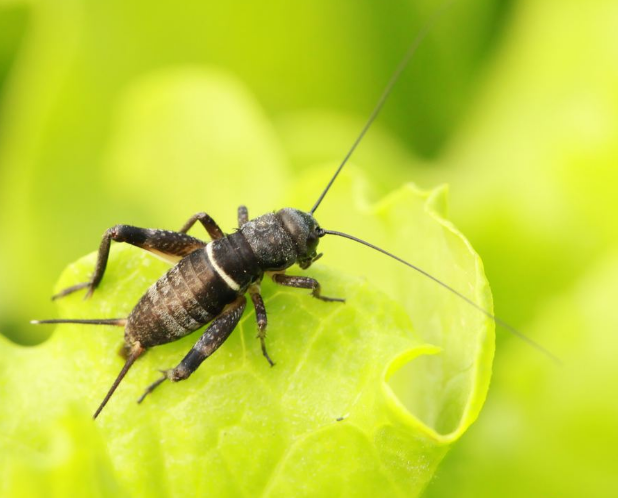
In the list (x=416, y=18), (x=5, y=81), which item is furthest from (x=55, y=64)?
(x=416, y=18)

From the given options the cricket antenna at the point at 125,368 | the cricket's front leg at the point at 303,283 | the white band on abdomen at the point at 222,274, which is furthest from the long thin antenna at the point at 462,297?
the cricket antenna at the point at 125,368

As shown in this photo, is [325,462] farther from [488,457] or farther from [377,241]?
[377,241]

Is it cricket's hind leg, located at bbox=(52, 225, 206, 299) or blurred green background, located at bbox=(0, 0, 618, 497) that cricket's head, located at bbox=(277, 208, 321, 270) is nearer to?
blurred green background, located at bbox=(0, 0, 618, 497)

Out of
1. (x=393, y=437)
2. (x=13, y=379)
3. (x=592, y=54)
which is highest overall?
(x=592, y=54)

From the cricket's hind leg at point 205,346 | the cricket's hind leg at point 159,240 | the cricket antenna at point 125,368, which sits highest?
the cricket's hind leg at point 205,346

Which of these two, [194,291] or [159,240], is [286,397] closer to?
→ [194,291]

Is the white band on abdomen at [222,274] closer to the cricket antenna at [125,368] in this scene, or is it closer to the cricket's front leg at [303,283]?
the cricket's front leg at [303,283]
